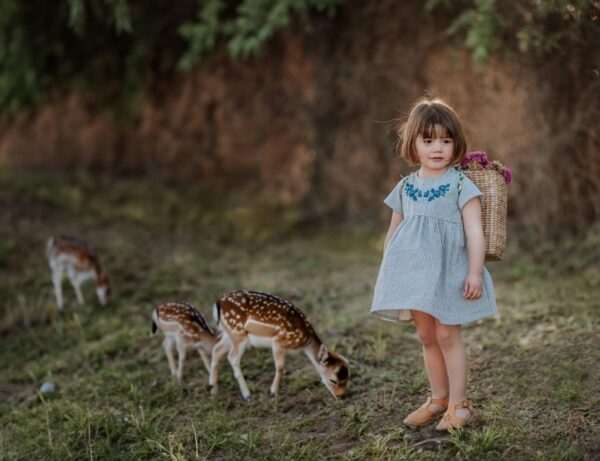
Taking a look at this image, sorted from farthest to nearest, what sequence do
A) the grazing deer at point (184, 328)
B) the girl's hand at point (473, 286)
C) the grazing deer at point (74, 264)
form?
the grazing deer at point (74, 264) < the grazing deer at point (184, 328) < the girl's hand at point (473, 286)

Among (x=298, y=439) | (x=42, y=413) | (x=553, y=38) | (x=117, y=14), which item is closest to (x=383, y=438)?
(x=298, y=439)

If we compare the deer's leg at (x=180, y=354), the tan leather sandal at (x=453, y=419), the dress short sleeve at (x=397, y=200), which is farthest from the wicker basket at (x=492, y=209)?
the deer's leg at (x=180, y=354)

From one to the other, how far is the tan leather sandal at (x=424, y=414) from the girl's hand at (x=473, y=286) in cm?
70

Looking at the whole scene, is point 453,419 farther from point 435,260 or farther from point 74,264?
point 74,264

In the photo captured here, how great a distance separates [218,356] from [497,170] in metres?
2.02

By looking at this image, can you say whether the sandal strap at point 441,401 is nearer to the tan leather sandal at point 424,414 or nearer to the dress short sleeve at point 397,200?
the tan leather sandal at point 424,414

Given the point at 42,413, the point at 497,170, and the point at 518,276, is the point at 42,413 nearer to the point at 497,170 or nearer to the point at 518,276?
the point at 497,170

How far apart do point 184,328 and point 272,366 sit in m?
0.72

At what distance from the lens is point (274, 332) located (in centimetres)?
456

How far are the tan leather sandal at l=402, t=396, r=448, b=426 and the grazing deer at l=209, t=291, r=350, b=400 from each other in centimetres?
56

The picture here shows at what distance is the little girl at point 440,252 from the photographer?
3.85 meters

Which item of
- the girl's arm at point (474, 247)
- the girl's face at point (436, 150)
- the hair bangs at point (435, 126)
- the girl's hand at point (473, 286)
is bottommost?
the girl's hand at point (473, 286)

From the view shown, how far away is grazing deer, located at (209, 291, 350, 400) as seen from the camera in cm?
457

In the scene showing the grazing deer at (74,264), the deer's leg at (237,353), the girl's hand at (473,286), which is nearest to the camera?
the girl's hand at (473,286)
